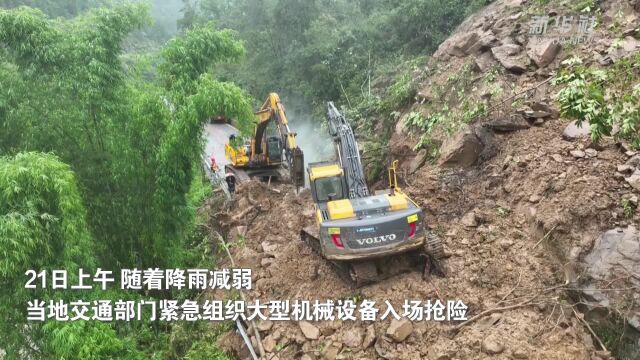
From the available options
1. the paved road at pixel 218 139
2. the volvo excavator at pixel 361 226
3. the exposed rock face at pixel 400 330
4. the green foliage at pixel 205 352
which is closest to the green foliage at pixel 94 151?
the green foliage at pixel 205 352

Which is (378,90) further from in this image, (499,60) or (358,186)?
(358,186)

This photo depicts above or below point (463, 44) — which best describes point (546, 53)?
below

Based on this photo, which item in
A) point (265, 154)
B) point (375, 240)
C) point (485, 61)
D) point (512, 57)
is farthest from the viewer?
point (265, 154)

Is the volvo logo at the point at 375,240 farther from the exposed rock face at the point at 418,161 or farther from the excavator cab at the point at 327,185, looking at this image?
the exposed rock face at the point at 418,161

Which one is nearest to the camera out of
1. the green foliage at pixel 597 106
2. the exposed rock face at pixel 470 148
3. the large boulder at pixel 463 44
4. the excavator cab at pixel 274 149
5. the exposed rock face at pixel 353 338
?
the green foliage at pixel 597 106

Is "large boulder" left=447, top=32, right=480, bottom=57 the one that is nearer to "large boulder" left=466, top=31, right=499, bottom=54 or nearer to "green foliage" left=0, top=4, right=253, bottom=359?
"large boulder" left=466, top=31, right=499, bottom=54

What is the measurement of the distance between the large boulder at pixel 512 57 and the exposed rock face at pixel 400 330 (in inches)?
249

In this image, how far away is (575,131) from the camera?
7832 millimetres

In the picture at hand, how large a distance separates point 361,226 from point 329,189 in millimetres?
1469

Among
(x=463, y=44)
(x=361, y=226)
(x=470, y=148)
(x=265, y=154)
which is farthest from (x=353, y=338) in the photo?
(x=463, y=44)

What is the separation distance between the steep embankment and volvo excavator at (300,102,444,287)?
291 millimetres

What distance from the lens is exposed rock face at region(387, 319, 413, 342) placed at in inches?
243

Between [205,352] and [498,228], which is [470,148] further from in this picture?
[205,352]

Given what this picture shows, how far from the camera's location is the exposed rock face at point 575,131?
7.68m
